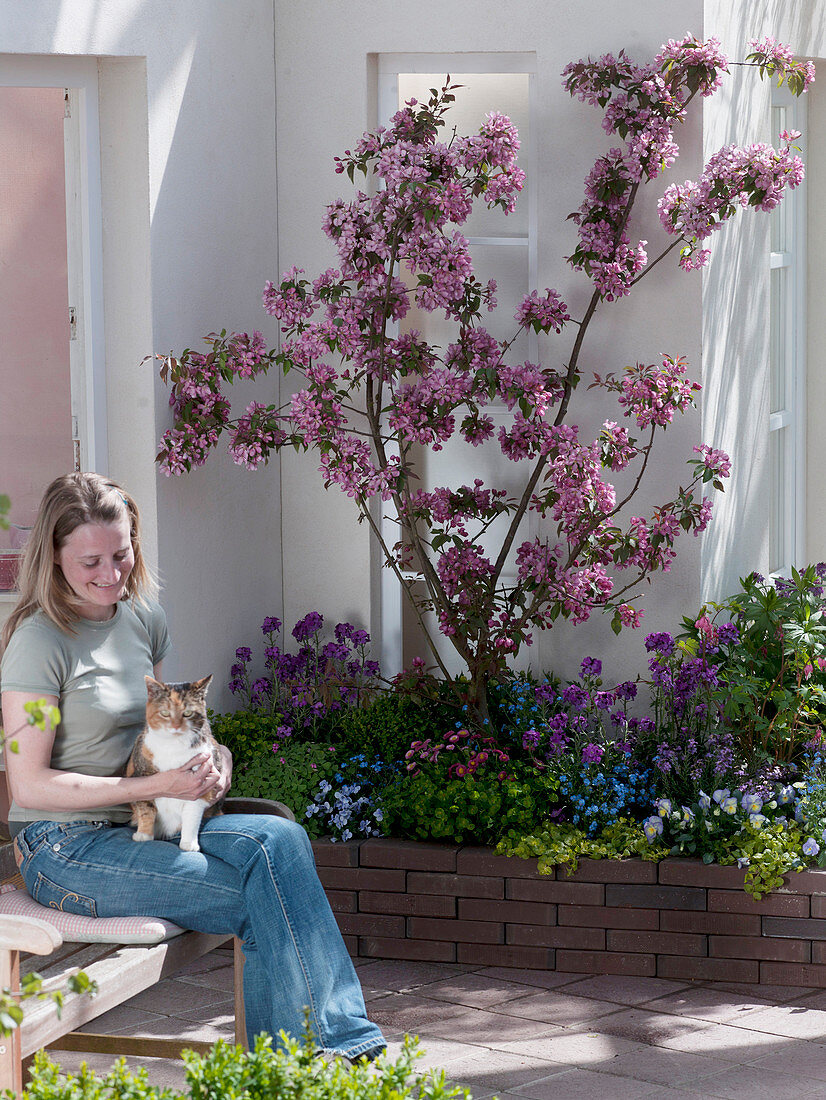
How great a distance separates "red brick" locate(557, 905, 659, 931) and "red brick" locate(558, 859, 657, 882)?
0.28 feet

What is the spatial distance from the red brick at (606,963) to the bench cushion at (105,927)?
157cm

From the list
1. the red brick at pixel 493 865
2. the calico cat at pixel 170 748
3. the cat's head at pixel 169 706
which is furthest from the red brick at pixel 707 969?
the cat's head at pixel 169 706

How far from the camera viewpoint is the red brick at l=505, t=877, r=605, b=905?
13.5 feet

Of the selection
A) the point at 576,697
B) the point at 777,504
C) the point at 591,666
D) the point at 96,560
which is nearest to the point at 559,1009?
the point at 576,697

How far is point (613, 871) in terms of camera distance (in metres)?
4.11

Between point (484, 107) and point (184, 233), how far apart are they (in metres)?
1.23

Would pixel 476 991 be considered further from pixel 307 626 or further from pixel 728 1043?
pixel 307 626

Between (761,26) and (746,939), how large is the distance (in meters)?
3.35

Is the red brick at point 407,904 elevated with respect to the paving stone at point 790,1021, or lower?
elevated

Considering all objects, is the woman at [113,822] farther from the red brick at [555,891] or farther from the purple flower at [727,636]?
the purple flower at [727,636]

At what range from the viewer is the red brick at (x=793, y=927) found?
3.98 m

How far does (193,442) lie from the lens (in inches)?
176

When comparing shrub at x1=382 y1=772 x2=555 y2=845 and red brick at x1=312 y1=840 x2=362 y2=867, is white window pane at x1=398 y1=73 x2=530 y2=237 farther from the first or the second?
red brick at x1=312 y1=840 x2=362 y2=867

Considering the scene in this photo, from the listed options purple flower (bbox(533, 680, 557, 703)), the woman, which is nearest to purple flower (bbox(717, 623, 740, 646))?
purple flower (bbox(533, 680, 557, 703))
